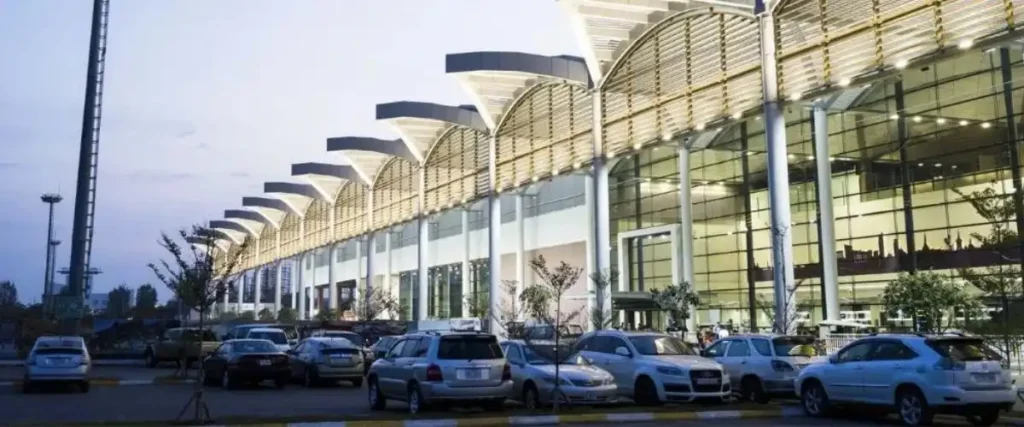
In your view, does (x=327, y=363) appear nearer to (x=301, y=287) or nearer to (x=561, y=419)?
(x=561, y=419)

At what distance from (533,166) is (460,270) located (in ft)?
79.7

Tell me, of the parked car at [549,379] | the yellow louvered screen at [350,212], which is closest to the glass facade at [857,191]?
the parked car at [549,379]

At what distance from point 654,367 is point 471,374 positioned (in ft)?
13.6

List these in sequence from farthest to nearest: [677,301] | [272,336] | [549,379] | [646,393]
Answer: [677,301], [272,336], [646,393], [549,379]

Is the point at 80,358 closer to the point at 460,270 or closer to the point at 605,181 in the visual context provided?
the point at 605,181

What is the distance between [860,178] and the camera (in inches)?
1767

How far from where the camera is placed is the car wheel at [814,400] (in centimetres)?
1708

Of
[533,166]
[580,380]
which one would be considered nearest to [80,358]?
[580,380]

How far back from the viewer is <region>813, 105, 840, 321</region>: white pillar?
38.6 metres

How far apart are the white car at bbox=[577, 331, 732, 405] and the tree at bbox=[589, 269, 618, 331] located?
1708 cm

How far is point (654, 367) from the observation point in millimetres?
18812

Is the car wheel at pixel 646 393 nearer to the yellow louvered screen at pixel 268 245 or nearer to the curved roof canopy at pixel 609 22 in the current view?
the curved roof canopy at pixel 609 22

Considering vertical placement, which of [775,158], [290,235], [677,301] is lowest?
[677,301]

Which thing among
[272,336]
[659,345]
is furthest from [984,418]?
[272,336]
